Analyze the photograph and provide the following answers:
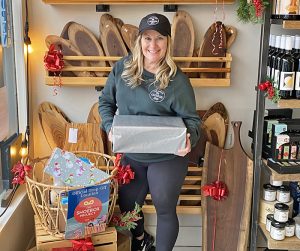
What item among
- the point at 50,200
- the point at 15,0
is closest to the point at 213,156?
the point at 50,200

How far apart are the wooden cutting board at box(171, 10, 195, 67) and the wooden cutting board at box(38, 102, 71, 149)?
28.2 inches

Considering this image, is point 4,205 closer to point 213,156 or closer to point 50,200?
point 50,200

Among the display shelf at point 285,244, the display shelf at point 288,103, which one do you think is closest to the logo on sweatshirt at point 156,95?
the display shelf at point 288,103

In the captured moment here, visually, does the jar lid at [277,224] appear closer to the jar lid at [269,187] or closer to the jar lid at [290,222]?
the jar lid at [290,222]

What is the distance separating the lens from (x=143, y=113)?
191cm

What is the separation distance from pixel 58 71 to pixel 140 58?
542mm

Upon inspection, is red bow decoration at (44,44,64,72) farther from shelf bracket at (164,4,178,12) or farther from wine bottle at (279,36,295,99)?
wine bottle at (279,36,295,99)

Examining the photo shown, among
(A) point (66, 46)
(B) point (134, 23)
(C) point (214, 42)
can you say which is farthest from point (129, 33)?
(C) point (214, 42)

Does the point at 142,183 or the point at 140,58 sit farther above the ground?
the point at 140,58

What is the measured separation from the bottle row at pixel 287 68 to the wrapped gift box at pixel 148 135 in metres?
0.52

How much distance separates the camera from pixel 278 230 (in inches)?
82.8

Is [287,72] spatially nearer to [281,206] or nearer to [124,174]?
[281,206]

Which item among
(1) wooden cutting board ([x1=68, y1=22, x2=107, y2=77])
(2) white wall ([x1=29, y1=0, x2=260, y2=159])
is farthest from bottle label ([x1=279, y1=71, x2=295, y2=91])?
(1) wooden cutting board ([x1=68, y1=22, x2=107, y2=77])

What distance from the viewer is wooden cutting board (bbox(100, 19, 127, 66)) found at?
220cm
